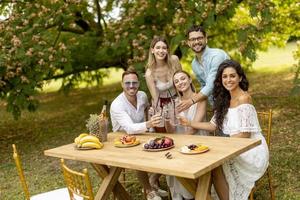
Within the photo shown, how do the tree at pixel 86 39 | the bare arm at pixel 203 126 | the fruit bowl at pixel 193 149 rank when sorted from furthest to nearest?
the tree at pixel 86 39 → the bare arm at pixel 203 126 → the fruit bowl at pixel 193 149

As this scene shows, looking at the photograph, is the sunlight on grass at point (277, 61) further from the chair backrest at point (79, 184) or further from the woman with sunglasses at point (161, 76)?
the chair backrest at point (79, 184)

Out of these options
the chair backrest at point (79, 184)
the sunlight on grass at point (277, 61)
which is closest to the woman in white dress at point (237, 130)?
the chair backrest at point (79, 184)

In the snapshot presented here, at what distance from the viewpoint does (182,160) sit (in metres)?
3.08

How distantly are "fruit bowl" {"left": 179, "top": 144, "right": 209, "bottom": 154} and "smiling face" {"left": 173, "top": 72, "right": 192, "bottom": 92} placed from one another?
1.00 metres

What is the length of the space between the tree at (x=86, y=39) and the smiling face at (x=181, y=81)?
2576mm

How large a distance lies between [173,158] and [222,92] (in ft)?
3.56

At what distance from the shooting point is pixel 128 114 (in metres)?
4.25

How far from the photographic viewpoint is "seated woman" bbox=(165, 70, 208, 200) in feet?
A: 13.8

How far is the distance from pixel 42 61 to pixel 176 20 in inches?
90.6

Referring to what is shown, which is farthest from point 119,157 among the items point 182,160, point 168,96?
point 168,96

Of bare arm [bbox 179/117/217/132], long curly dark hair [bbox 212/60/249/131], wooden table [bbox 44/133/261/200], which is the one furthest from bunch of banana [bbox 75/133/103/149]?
long curly dark hair [bbox 212/60/249/131]

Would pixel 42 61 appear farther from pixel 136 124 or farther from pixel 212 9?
pixel 136 124

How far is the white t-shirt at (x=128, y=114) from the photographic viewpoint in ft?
13.4

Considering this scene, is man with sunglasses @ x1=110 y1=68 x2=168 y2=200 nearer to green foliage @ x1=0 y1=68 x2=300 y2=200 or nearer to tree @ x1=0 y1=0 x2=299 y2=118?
green foliage @ x1=0 y1=68 x2=300 y2=200
